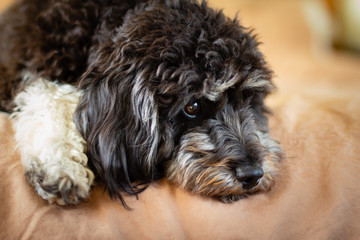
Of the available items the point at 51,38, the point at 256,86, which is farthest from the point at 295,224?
the point at 51,38

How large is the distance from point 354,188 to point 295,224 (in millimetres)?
314

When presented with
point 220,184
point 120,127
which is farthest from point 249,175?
point 120,127

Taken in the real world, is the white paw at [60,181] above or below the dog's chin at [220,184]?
below

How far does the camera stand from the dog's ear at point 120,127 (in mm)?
1506

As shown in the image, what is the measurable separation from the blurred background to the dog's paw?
2.30 m

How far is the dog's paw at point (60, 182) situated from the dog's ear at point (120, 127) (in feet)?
0.35

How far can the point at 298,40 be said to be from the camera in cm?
376

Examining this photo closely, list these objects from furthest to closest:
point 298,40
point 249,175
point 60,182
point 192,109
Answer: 1. point 298,40
2. point 192,109
3. point 249,175
4. point 60,182

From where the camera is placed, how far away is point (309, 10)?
3.90 meters

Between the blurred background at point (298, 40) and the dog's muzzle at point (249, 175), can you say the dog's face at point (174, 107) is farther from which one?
the blurred background at point (298, 40)

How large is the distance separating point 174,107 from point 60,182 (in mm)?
553

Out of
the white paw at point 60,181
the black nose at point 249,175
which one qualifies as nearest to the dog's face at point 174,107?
the black nose at point 249,175

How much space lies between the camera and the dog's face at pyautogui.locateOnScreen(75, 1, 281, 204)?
1.51 m

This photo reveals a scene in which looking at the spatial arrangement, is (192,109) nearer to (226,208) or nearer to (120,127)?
(120,127)
